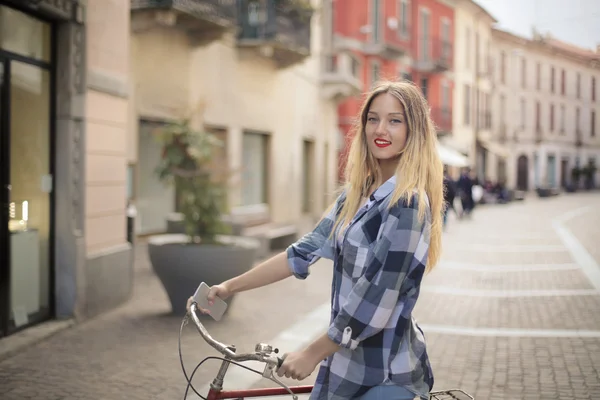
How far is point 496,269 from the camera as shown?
37.5 feet

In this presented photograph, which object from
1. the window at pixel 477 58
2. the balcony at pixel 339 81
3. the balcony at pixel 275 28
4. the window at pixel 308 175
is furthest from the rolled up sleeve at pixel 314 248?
the window at pixel 477 58

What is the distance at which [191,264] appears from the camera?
A: 673 cm

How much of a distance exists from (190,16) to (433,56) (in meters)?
23.4

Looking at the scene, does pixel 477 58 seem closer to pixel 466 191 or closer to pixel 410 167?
pixel 466 191

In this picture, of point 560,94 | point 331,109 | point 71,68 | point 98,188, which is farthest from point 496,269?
point 331,109

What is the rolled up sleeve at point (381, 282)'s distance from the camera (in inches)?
78.6

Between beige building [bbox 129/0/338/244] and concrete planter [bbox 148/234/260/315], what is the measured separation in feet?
3.29

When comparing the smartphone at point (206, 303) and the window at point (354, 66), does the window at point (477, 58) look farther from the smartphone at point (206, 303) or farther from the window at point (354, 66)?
the smartphone at point (206, 303)

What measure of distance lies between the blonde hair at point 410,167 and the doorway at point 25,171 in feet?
13.9

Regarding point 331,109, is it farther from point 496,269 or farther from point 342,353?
point 342,353

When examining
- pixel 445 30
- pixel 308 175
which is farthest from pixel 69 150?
pixel 445 30

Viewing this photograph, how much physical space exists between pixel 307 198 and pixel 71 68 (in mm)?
16049

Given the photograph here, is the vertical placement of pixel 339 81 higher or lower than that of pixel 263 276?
higher

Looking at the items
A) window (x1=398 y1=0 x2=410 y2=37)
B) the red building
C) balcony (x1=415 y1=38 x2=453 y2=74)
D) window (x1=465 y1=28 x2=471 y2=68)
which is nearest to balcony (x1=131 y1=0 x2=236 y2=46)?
the red building
